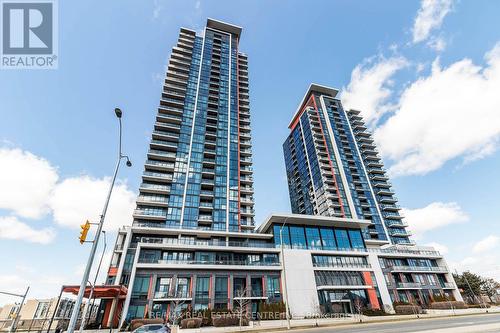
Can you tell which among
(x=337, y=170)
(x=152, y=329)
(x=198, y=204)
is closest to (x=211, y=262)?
(x=198, y=204)

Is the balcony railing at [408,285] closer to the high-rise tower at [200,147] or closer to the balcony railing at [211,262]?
the balcony railing at [211,262]

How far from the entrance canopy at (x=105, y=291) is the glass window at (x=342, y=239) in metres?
38.1

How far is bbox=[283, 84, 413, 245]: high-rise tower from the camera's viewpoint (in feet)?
226

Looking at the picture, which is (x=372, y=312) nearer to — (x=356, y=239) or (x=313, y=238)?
(x=313, y=238)

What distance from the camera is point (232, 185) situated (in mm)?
53656

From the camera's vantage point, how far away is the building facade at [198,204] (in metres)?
35.0

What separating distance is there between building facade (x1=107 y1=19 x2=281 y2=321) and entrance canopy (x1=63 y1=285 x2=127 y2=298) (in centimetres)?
148

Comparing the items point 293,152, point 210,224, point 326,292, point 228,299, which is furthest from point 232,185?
point 293,152

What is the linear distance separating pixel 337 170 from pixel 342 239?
110 ft

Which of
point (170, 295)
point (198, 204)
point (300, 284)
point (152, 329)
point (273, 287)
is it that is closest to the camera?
point (152, 329)

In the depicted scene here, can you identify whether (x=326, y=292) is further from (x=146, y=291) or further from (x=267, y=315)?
(x=146, y=291)

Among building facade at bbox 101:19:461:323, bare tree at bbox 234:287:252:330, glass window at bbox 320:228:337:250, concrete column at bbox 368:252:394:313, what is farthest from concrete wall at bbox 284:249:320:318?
concrete column at bbox 368:252:394:313

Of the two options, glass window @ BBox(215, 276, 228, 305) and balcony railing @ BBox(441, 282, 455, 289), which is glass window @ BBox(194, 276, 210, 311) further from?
balcony railing @ BBox(441, 282, 455, 289)

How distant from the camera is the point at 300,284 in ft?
124
